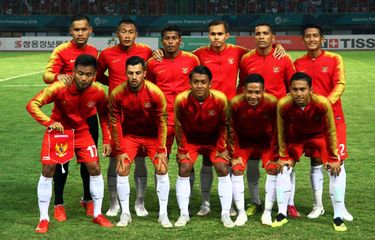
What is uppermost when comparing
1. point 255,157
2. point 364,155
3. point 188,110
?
point 188,110

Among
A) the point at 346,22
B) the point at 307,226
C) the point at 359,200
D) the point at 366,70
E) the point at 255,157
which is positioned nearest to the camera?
the point at 307,226

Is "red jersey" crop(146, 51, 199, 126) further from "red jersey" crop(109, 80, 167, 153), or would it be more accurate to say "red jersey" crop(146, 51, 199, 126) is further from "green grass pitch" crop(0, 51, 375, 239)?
"green grass pitch" crop(0, 51, 375, 239)

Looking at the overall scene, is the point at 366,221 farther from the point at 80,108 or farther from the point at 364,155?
the point at 364,155

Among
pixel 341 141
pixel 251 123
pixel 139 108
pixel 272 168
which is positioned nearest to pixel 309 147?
pixel 341 141

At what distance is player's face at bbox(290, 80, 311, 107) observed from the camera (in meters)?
6.71

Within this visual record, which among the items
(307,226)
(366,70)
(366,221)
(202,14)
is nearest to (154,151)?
(307,226)

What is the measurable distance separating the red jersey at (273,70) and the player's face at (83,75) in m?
1.84

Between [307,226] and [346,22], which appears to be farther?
[346,22]

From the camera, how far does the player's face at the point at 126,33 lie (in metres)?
7.62

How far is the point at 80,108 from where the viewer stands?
23.5 feet

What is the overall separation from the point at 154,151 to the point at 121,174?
0.47 m

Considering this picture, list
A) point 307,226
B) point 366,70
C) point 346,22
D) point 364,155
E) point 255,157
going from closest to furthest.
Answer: point 307,226 → point 255,157 → point 364,155 → point 366,70 → point 346,22

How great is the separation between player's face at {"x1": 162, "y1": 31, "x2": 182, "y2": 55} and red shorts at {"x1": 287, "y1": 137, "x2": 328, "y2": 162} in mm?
1715

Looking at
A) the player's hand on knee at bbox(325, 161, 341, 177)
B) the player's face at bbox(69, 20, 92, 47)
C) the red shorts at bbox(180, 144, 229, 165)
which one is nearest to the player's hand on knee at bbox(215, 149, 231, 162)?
the red shorts at bbox(180, 144, 229, 165)
